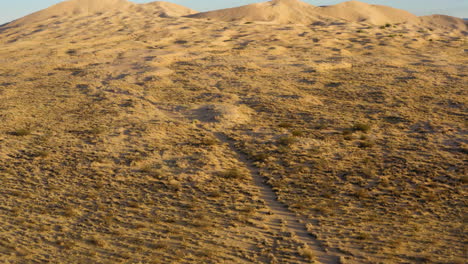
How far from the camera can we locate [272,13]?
72438 millimetres

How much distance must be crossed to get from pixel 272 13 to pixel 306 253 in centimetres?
6673

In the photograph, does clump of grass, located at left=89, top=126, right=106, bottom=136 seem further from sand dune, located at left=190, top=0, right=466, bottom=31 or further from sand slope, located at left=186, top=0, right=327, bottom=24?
sand slope, located at left=186, top=0, right=327, bottom=24

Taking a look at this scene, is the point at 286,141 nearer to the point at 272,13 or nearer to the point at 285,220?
the point at 285,220

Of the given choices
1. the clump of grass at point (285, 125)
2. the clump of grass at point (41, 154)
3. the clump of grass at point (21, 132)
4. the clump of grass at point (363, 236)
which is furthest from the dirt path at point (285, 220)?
the clump of grass at point (21, 132)

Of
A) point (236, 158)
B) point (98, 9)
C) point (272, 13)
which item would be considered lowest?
point (236, 158)

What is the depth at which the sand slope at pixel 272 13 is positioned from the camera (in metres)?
70.6

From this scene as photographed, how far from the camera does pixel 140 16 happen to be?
2879 inches

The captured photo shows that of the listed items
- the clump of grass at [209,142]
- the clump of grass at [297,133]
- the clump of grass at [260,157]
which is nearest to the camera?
the clump of grass at [260,157]

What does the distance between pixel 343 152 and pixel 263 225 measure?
663 centimetres

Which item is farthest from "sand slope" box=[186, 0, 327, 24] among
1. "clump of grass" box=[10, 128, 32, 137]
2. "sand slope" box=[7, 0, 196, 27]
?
"clump of grass" box=[10, 128, 32, 137]

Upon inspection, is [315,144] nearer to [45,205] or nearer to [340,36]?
[45,205]

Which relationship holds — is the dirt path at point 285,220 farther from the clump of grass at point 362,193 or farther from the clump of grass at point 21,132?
the clump of grass at point 21,132

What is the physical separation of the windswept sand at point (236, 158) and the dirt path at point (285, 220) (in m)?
0.06

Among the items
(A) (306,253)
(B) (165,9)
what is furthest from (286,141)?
(B) (165,9)
